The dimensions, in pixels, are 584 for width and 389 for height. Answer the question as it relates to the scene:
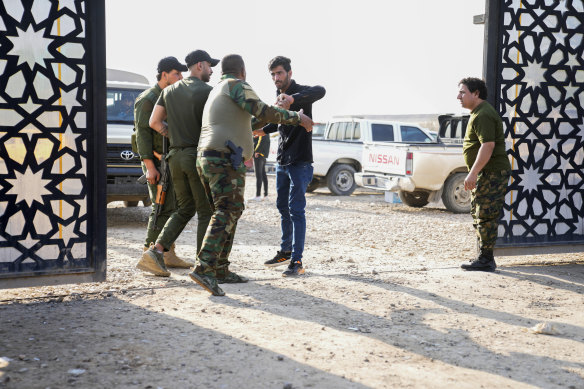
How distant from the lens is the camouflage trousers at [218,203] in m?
5.31

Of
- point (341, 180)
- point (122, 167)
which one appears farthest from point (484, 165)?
point (341, 180)

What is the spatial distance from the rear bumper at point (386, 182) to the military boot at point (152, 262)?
24.5 ft

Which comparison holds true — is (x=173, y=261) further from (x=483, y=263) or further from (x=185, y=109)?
(x=483, y=263)

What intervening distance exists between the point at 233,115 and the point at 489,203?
2942mm

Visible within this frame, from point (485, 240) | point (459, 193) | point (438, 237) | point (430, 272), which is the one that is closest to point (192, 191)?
point (430, 272)

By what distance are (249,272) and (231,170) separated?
1.62 m

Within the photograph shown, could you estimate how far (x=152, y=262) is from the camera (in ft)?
19.9

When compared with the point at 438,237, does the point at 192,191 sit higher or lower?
higher

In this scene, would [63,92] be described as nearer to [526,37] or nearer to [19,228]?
[19,228]

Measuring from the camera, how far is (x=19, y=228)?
5273 millimetres

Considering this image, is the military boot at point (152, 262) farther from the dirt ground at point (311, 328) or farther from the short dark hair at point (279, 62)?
the short dark hair at point (279, 62)

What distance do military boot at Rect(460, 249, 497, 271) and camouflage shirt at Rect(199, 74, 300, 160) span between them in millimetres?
2628

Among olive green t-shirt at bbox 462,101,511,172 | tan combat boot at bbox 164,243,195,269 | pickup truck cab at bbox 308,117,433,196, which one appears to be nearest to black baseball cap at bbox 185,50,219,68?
tan combat boot at bbox 164,243,195,269

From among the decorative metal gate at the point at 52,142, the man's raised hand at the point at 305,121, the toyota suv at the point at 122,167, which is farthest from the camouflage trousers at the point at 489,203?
the toyota suv at the point at 122,167
